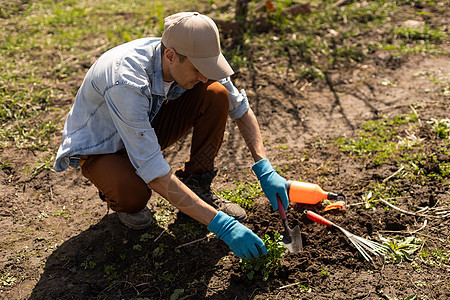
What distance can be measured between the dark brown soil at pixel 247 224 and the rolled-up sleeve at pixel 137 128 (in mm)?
717

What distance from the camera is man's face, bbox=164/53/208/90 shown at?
221 centimetres

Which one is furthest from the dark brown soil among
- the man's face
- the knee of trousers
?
the man's face

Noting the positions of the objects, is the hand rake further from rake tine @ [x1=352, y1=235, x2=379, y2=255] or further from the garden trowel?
the garden trowel

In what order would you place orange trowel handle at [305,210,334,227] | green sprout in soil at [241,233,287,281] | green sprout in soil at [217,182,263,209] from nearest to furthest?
1. green sprout in soil at [241,233,287,281]
2. orange trowel handle at [305,210,334,227]
3. green sprout in soil at [217,182,263,209]

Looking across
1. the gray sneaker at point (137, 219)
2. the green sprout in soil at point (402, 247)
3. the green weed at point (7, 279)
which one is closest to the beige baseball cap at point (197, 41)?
the gray sneaker at point (137, 219)

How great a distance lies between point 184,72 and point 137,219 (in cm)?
108

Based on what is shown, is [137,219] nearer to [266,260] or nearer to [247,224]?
[247,224]

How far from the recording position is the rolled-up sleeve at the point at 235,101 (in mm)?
2824

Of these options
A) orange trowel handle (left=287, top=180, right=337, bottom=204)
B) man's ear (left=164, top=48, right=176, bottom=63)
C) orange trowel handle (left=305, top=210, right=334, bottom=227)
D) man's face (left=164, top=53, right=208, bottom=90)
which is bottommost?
orange trowel handle (left=305, top=210, right=334, bottom=227)

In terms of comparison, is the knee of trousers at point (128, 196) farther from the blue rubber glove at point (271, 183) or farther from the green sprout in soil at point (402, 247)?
the green sprout in soil at point (402, 247)

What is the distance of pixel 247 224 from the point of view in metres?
2.87

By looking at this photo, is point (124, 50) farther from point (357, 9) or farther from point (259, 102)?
point (357, 9)

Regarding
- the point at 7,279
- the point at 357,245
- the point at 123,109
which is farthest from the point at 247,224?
the point at 7,279

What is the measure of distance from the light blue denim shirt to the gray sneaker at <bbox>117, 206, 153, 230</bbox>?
0.48 m
